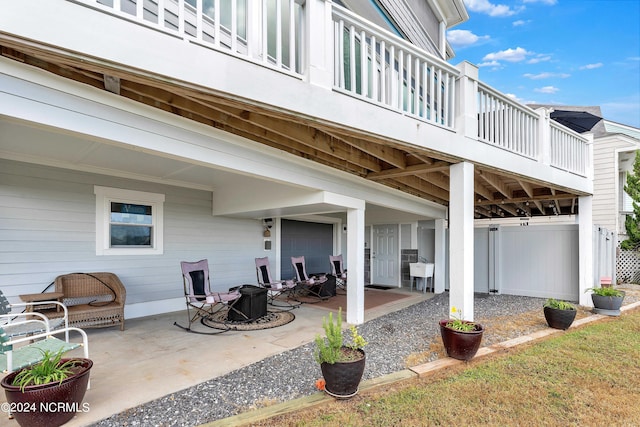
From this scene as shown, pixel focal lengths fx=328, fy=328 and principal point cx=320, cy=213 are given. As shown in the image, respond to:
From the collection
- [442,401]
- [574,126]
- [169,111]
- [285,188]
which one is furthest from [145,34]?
[574,126]

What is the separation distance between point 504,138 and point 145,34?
5.00 meters

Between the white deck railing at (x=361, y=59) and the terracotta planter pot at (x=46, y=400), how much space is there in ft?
8.51

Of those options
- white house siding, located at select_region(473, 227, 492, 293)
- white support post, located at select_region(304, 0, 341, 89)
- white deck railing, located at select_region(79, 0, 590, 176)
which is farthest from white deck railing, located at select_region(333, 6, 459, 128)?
white house siding, located at select_region(473, 227, 492, 293)

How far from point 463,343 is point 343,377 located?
1650 mm

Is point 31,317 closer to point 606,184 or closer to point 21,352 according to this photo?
point 21,352

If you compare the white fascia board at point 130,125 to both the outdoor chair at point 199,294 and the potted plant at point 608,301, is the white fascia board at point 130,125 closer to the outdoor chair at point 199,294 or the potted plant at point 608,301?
the outdoor chair at point 199,294

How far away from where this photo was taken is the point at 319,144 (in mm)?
4020

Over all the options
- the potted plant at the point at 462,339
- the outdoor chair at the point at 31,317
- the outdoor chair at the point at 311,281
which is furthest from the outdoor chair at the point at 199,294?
the potted plant at the point at 462,339

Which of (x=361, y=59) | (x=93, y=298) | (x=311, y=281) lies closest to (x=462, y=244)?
(x=361, y=59)

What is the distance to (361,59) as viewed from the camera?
3.41 m

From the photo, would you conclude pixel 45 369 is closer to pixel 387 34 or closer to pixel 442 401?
pixel 442 401

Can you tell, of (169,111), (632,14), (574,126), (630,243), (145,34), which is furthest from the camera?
(632,14)

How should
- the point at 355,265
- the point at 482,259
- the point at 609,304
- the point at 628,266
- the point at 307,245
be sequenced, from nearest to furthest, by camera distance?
the point at 355,265, the point at 609,304, the point at 482,259, the point at 307,245, the point at 628,266

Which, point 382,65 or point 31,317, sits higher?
point 382,65
